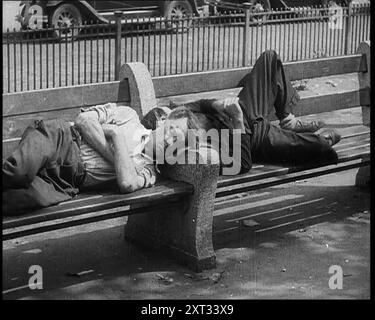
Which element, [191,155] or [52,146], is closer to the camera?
[52,146]

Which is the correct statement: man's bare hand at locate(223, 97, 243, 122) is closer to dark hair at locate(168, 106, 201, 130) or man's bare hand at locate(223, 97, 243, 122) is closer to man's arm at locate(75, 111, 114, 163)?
dark hair at locate(168, 106, 201, 130)

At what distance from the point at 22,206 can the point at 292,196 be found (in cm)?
325

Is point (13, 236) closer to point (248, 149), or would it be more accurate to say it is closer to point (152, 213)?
point (152, 213)

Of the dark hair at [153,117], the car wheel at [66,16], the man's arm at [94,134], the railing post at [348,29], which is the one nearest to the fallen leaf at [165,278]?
the man's arm at [94,134]

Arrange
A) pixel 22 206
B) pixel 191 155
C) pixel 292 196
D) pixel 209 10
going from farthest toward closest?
pixel 209 10 < pixel 292 196 < pixel 191 155 < pixel 22 206

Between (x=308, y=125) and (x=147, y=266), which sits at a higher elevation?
(x=308, y=125)

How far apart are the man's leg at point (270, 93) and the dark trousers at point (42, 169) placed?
152 cm

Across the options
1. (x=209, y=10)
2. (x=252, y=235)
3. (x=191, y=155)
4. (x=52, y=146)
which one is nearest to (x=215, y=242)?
(x=252, y=235)

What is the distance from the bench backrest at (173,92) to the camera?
6980mm

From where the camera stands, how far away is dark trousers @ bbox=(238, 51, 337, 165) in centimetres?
730

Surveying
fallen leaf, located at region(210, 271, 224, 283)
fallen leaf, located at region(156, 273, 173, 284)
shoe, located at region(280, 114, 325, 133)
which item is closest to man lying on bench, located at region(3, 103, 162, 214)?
fallen leaf, located at region(156, 273, 173, 284)

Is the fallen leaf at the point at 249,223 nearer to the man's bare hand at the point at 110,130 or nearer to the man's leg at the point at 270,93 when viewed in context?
the man's leg at the point at 270,93

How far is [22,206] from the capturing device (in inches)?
233

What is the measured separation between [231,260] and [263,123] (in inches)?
38.7
